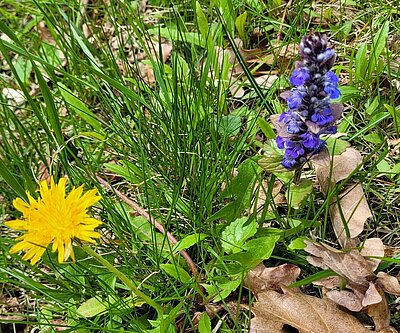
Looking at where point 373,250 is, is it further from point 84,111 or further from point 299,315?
point 84,111

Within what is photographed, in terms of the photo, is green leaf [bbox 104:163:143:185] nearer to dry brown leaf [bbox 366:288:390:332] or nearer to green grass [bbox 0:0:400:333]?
green grass [bbox 0:0:400:333]

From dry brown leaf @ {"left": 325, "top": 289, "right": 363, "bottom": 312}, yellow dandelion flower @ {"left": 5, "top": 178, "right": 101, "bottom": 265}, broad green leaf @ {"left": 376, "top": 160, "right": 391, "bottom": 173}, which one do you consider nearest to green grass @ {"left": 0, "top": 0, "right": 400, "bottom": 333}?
broad green leaf @ {"left": 376, "top": 160, "right": 391, "bottom": 173}

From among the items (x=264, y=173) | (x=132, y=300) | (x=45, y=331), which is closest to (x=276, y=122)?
(x=264, y=173)

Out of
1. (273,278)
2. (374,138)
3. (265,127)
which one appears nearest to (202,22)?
(265,127)

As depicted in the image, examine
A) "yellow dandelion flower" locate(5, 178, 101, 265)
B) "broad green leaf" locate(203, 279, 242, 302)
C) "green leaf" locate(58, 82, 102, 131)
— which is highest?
"yellow dandelion flower" locate(5, 178, 101, 265)

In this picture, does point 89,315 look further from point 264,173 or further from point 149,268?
point 264,173
